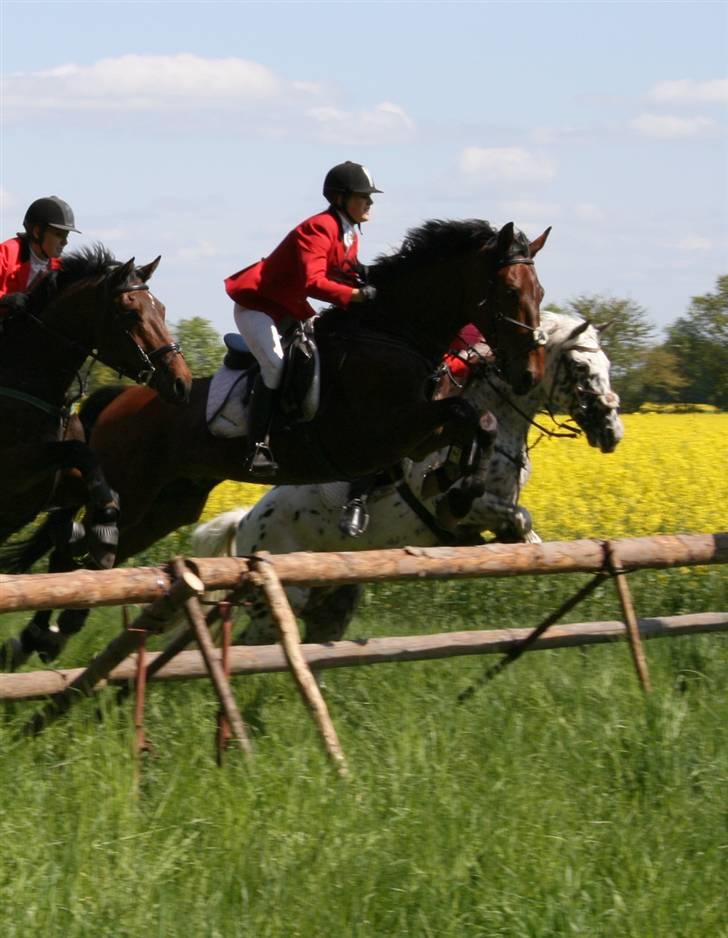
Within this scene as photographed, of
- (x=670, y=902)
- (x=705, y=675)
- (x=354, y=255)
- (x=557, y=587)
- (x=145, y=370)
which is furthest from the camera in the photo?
(x=557, y=587)

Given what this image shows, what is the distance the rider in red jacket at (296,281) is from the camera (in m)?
7.48

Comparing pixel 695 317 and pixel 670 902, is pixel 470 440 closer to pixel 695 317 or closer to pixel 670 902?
pixel 670 902

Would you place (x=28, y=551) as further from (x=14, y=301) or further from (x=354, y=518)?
(x=354, y=518)

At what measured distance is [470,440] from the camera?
23.6 feet

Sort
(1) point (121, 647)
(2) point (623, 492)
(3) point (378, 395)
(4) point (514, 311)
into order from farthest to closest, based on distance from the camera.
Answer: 1. (2) point (623, 492)
2. (3) point (378, 395)
3. (4) point (514, 311)
4. (1) point (121, 647)

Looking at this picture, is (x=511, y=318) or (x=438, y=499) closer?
(x=511, y=318)

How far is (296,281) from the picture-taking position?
765cm

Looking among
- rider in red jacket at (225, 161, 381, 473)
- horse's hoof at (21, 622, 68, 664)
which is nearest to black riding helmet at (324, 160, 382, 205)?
rider in red jacket at (225, 161, 381, 473)

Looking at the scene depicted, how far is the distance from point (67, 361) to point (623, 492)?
535 cm

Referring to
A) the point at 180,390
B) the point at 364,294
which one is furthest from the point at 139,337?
the point at 364,294

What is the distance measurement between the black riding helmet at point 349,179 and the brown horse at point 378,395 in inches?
22.0

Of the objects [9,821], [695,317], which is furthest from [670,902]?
[695,317]

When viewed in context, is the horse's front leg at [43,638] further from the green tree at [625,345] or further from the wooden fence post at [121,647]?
the green tree at [625,345]

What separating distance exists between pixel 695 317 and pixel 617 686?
20158mm
